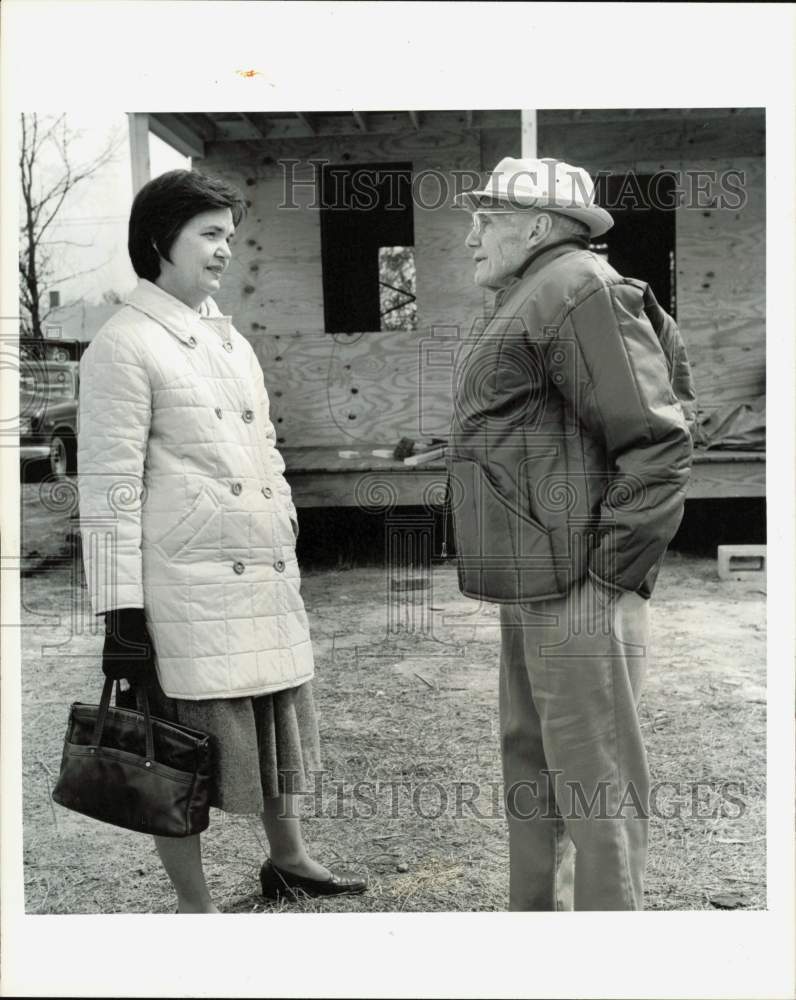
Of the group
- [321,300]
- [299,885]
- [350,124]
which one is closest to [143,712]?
[299,885]

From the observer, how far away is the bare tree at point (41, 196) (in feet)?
9.43

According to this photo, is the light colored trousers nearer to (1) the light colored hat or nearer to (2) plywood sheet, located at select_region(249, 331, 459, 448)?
(1) the light colored hat

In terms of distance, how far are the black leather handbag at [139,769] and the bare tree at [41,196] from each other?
1.13m

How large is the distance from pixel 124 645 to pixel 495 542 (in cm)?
94

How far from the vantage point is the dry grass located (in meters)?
2.91

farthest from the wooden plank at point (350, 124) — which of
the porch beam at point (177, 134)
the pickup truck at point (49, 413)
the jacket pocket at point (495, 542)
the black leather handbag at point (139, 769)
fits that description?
the black leather handbag at point (139, 769)

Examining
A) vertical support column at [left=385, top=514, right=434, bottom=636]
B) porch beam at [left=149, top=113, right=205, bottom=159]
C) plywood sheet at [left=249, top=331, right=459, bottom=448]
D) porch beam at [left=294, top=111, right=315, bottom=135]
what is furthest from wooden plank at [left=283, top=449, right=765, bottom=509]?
porch beam at [left=294, top=111, right=315, bottom=135]

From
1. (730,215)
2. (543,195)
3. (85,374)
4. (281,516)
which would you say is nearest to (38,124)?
(85,374)

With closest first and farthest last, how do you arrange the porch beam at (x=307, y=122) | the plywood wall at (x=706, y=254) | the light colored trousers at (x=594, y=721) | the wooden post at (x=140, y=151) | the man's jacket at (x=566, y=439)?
the man's jacket at (x=566, y=439) → the light colored trousers at (x=594, y=721) → the wooden post at (x=140, y=151) → the porch beam at (x=307, y=122) → the plywood wall at (x=706, y=254)

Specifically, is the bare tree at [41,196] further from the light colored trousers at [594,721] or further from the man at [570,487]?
the light colored trousers at [594,721]

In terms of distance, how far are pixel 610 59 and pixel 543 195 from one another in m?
0.62

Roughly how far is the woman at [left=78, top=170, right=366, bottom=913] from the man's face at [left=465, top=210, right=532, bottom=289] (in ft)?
2.17

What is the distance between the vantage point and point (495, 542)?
2.41 m

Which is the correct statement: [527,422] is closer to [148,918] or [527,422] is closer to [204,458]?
[204,458]
